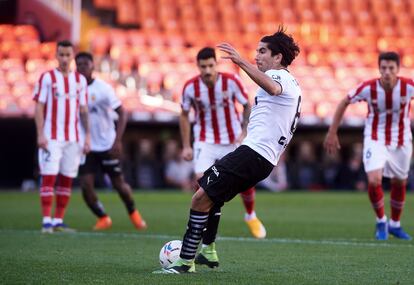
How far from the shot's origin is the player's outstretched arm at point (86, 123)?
10.8 meters

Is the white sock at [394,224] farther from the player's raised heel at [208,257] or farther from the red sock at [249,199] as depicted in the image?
the player's raised heel at [208,257]

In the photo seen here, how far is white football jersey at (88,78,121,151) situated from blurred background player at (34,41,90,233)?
0.71 meters

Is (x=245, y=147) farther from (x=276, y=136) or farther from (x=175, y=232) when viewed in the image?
(x=175, y=232)

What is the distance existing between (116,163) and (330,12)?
20.4m

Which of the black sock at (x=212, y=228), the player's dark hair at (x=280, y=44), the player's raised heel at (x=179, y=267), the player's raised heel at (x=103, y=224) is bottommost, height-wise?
the player's raised heel at (x=103, y=224)

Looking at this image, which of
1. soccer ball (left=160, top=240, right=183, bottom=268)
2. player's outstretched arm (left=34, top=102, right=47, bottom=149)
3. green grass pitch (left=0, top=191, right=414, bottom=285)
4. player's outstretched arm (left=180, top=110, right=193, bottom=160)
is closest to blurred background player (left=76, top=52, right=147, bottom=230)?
green grass pitch (left=0, top=191, right=414, bottom=285)

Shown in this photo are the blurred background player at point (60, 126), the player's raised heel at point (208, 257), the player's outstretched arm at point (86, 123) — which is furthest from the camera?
the player's outstretched arm at point (86, 123)

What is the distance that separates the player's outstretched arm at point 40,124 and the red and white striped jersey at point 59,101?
9cm

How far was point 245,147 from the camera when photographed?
6441 millimetres

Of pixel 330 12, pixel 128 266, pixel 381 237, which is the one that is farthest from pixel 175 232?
pixel 330 12

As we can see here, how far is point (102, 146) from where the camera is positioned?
460 inches

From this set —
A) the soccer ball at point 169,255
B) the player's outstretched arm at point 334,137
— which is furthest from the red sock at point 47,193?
the soccer ball at point 169,255

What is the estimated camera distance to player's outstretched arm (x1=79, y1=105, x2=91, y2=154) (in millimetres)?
10766

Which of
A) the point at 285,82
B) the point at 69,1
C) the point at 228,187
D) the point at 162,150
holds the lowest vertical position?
the point at 162,150
